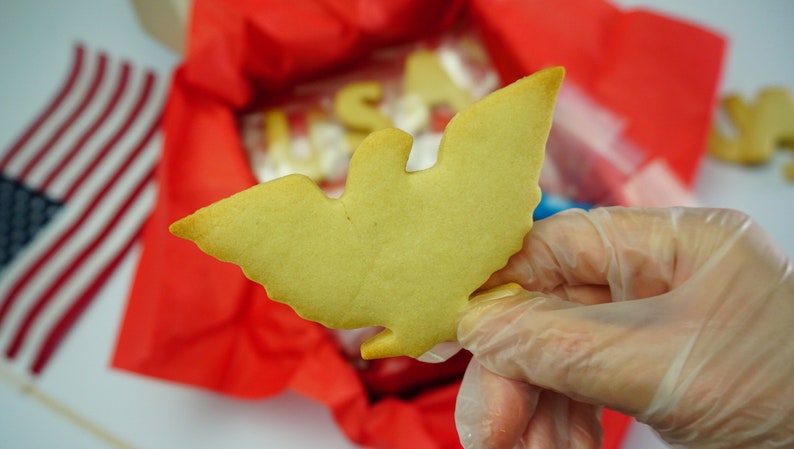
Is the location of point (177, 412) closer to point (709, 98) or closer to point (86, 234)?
point (86, 234)

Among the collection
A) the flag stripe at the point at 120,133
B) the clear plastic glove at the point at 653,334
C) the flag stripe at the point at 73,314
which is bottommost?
the flag stripe at the point at 73,314

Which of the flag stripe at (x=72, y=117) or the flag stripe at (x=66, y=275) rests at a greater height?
the flag stripe at (x=72, y=117)

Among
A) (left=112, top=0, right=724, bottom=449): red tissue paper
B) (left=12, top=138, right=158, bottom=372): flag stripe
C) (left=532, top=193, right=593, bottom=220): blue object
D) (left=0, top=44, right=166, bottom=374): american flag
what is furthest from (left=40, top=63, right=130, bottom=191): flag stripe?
(left=532, top=193, right=593, bottom=220): blue object

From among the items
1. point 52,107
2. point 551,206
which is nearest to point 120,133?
point 52,107

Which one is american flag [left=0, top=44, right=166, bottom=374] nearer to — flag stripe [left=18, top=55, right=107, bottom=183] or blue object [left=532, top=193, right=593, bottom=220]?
flag stripe [left=18, top=55, right=107, bottom=183]

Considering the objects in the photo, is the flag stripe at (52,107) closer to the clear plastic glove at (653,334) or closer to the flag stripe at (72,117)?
the flag stripe at (72,117)

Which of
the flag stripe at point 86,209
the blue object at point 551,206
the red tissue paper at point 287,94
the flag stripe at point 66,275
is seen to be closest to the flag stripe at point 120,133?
the flag stripe at point 86,209
